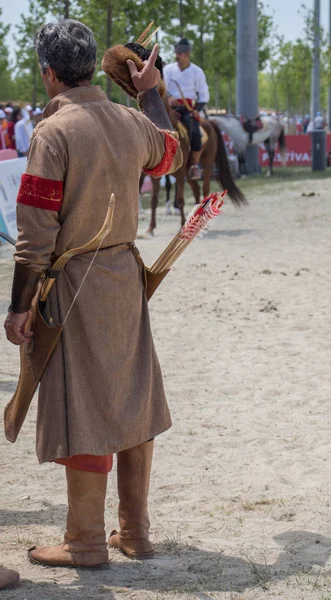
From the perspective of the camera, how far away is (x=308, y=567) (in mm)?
3551

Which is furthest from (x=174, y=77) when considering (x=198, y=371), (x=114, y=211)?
(x=114, y=211)

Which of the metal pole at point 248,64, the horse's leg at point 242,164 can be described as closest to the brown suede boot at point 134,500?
the horse's leg at point 242,164

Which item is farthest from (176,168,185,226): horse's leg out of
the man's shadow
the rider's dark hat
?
the man's shadow

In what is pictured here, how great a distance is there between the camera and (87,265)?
3371 mm

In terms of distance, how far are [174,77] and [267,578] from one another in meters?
Result: 10.7

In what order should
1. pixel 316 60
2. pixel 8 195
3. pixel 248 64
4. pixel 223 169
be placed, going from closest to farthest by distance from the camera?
pixel 8 195, pixel 223 169, pixel 248 64, pixel 316 60

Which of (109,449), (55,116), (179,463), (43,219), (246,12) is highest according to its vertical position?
(246,12)

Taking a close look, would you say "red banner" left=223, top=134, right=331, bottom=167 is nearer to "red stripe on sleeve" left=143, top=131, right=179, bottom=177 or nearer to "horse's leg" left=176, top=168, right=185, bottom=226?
"horse's leg" left=176, top=168, right=185, bottom=226

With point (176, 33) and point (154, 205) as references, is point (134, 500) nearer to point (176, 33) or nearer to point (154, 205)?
point (154, 205)

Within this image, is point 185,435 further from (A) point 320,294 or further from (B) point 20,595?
(A) point 320,294

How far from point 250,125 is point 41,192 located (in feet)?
69.9

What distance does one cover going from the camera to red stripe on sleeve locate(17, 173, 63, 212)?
319 centimetres

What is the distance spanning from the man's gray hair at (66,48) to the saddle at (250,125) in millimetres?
21058

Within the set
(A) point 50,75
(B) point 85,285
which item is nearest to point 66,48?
(A) point 50,75
